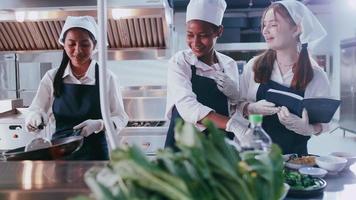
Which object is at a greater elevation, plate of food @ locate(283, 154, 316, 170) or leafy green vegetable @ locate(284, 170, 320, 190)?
leafy green vegetable @ locate(284, 170, 320, 190)

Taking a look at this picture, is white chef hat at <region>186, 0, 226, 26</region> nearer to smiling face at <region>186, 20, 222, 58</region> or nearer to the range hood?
smiling face at <region>186, 20, 222, 58</region>

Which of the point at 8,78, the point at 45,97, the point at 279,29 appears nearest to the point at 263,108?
the point at 279,29

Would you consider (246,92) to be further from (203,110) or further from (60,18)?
(60,18)

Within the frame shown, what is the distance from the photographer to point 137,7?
87.7 inches

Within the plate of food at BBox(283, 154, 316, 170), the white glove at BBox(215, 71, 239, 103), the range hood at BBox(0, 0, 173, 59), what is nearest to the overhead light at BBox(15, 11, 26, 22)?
the range hood at BBox(0, 0, 173, 59)

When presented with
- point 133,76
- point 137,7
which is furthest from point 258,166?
point 133,76

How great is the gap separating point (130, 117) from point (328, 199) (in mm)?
1837

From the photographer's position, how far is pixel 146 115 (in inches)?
106

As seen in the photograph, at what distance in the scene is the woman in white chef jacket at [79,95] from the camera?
6.98 ft

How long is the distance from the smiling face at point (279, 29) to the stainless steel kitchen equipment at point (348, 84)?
9.63 ft

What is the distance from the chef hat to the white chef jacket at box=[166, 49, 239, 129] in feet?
1.41

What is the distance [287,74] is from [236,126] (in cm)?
43

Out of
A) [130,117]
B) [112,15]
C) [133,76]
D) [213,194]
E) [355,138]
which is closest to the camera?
[213,194]

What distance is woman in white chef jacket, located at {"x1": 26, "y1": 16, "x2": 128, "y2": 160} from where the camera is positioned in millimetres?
2127
